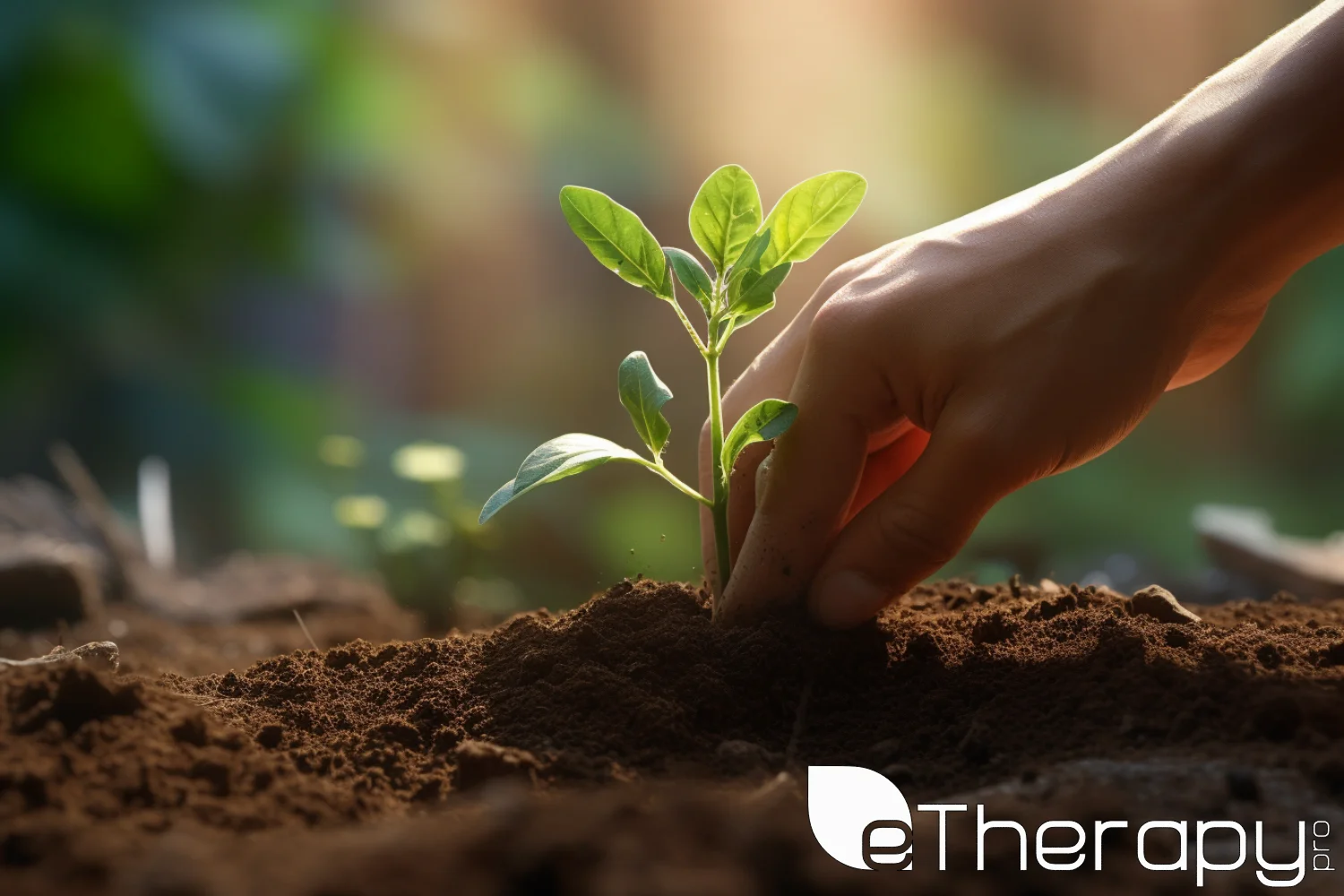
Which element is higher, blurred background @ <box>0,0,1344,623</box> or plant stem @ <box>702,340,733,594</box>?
blurred background @ <box>0,0,1344,623</box>

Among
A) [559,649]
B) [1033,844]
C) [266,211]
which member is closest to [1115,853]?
[1033,844]

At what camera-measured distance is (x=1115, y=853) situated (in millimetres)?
790

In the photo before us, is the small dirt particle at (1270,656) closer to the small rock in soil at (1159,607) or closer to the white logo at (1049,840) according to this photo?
the small rock in soil at (1159,607)

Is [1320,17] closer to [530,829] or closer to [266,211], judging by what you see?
[530,829]

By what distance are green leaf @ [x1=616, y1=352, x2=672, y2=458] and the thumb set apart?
298 mm

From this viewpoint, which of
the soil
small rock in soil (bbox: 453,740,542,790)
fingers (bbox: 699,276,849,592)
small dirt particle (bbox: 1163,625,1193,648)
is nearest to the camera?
the soil

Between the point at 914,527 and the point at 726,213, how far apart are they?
0.51 m

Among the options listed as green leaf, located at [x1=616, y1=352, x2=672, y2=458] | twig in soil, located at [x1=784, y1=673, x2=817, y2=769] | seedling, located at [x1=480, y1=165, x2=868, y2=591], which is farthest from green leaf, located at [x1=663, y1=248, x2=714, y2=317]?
twig in soil, located at [x1=784, y1=673, x2=817, y2=769]

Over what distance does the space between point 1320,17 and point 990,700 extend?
986 millimetres

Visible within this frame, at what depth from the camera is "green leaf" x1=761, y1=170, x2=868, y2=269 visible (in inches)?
55.6

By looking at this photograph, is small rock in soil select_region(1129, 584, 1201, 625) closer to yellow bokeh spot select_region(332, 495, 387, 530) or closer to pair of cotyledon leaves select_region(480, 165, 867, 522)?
pair of cotyledon leaves select_region(480, 165, 867, 522)

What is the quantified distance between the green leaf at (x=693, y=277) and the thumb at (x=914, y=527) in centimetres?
38

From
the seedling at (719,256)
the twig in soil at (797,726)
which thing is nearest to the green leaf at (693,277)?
the seedling at (719,256)

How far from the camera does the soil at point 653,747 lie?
0.65 m
